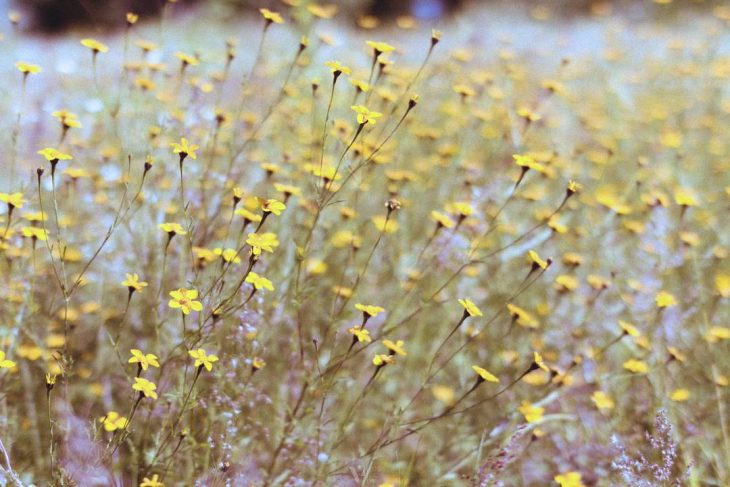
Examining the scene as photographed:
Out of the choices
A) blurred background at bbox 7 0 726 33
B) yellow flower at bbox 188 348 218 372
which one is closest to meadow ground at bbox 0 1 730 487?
yellow flower at bbox 188 348 218 372

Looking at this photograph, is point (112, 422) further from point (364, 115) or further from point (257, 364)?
point (364, 115)

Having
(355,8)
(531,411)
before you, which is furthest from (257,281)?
(355,8)

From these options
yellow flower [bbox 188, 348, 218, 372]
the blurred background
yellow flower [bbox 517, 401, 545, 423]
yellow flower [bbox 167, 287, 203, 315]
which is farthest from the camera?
the blurred background

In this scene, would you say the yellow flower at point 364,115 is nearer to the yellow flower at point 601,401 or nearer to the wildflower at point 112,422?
the wildflower at point 112,422

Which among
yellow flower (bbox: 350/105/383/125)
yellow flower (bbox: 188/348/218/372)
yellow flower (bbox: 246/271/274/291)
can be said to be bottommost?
yellow flower (bbox: 188/348/218/372)

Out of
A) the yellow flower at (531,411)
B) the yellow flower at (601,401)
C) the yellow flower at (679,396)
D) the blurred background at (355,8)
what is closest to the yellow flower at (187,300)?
the yellow flower at (531,411)

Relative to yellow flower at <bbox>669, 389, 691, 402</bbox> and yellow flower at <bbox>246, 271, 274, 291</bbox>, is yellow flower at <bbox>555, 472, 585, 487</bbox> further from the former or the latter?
yellow flower at <bbox>246, 271, 274, 291</bbox>
